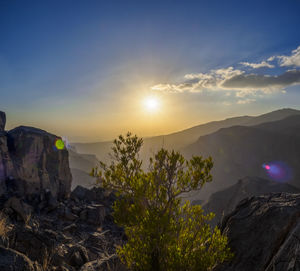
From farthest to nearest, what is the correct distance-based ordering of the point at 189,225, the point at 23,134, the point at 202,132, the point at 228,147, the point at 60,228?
the point at 202,132
the point at 228,147
the point at 23,134
the point at 60,228
the point at 189,225

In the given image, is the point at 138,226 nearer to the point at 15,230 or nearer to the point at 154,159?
the point at 154,159

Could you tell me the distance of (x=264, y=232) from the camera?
570cm

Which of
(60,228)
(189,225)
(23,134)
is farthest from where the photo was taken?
(23,134)

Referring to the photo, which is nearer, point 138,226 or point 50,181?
point 138,226

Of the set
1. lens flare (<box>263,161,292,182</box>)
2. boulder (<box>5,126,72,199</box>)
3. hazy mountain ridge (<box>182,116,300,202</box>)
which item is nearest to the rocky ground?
boulder (<box>5,126,72,199</box>)

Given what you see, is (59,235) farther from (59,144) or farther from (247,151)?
(247,151)

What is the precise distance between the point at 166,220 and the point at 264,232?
281cm

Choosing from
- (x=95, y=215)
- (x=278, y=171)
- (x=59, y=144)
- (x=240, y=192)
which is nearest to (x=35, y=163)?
(x=59, y=144)

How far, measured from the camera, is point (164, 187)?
6.05 meters

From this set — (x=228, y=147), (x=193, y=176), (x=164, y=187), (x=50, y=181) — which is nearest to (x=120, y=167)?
(x=164, y=187)

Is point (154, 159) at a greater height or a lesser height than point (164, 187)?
greater

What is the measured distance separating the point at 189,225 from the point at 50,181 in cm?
1719

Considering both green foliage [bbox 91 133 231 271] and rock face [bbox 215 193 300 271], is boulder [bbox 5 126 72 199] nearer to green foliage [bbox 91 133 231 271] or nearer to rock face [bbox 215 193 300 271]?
green foliage [bbox 91 133 231 271]

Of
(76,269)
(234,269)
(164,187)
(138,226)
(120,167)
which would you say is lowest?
(76,269)
